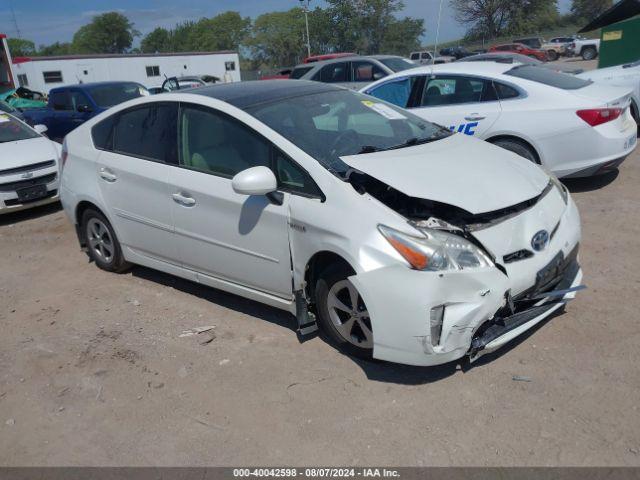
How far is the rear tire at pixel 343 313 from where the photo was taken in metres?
3.37

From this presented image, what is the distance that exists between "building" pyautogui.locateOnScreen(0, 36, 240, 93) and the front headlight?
103ft

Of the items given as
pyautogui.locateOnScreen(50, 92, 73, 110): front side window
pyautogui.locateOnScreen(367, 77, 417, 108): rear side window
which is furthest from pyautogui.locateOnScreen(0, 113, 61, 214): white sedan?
pyautogui.locateOnScreen(367, 77, 417, 108): rear side window

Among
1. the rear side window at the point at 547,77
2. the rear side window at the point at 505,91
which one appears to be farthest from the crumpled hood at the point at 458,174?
the rear side window at the point at 547,77

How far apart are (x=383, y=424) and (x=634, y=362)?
1.54m

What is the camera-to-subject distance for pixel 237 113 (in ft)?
13.0

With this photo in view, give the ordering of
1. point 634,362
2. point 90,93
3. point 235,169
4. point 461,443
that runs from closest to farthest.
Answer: point 461,443
point 634,362
point 235,169
point 90,93

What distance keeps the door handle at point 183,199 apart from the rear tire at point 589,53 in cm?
3949

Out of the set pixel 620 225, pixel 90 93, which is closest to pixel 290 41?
pixel 90 93

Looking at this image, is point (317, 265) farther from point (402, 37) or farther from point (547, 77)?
point (402, 37)

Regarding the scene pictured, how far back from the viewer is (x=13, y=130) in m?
8.51

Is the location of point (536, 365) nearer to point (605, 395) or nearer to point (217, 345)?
point (605, 395)

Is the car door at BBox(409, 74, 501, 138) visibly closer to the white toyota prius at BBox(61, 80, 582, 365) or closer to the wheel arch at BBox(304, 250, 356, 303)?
the white toyota prius at BBox(61, 80, 582, 365)

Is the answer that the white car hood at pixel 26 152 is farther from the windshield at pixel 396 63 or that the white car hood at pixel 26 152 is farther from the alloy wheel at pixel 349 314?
the windshield at pixel 396 63

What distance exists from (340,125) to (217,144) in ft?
3.01
